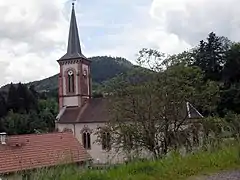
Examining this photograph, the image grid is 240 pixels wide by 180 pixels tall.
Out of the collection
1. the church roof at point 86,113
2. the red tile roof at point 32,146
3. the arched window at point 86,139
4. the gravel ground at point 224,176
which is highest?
the church roof at point 86,113

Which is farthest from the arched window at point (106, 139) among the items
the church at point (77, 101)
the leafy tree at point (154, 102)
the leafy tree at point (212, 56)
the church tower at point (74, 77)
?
the leafy tree at point (212, 56)

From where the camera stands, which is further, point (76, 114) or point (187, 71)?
point (76, 114)

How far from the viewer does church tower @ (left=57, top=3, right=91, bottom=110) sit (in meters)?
49.9

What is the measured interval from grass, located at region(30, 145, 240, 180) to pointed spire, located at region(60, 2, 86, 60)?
144 feet

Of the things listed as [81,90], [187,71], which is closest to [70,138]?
[187,71]

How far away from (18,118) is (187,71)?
4378 centimetres

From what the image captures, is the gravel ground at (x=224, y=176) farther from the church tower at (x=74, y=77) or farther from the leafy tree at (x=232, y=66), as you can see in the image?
the leafy tree at (x=232, y=66)

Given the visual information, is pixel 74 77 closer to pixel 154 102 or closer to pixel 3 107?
pixel 3 107

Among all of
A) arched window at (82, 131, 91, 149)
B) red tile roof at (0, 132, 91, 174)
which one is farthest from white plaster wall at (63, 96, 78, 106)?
red tile roof at (0, 132, 91, 174)

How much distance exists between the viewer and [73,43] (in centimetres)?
5319

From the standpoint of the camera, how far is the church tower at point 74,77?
4988cm

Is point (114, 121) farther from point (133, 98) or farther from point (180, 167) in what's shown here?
point (180, 167)

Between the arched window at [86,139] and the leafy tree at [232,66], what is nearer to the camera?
the arched window at [86,139]

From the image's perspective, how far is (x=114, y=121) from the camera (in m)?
24.4
